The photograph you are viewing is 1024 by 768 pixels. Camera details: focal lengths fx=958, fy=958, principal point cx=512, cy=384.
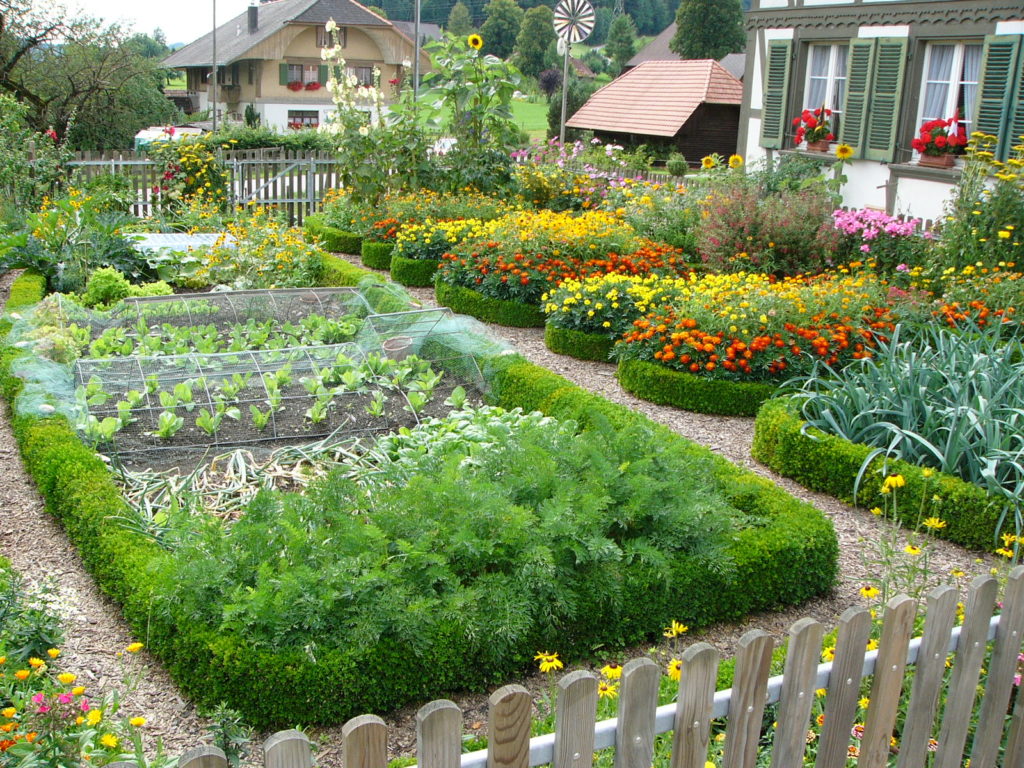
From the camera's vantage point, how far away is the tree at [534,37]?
63.6m

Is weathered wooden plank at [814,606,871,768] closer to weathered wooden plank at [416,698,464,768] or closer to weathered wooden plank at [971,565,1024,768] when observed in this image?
Answer: weathered wooden plank at [971,565,1024,768]

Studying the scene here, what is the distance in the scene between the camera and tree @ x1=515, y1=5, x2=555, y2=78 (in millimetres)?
63594

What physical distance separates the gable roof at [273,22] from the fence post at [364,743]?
47434mm

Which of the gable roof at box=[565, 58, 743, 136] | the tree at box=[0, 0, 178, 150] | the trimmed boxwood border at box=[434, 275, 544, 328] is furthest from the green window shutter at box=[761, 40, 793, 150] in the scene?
the tree at box=[0, 0, 178, 150]

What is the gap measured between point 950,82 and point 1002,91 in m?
1.12

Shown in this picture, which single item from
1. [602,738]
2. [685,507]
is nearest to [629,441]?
[685,507]

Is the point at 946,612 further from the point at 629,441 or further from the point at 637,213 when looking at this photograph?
the point at 637,213

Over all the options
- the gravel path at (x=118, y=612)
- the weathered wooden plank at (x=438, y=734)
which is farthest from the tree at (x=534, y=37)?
the weathered wooden plank at (x=438, y=734)

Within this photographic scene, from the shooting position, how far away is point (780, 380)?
6.82 m

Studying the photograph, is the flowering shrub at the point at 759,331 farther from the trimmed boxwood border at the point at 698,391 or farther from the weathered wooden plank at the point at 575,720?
the weathered wooden plank at the point at 575,720

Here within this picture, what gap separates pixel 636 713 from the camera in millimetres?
1932

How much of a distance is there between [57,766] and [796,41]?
14.4 metres

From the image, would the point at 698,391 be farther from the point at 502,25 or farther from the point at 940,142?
the point at 502,25

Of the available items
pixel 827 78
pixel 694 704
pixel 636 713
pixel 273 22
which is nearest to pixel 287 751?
pixel 636 713
